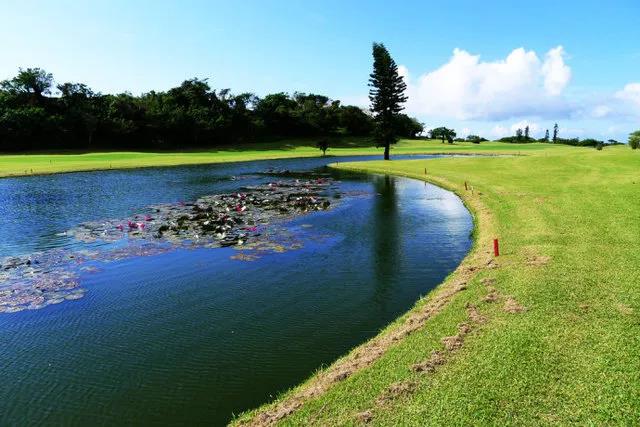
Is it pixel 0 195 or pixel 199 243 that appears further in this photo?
pixel 0 195

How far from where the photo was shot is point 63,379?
10656mm

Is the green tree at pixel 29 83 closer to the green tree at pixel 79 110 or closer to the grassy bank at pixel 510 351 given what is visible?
the green tree at pixel 79 110

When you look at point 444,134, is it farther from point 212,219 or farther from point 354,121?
point 212,219

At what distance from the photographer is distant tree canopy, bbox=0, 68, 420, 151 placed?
99.6 m

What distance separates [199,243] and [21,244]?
9.36 m

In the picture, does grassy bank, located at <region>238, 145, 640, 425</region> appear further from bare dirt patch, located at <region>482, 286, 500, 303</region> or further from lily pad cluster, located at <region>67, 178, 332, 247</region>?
lily pad cluster, located at <region>67, 178, 332, 247</region>

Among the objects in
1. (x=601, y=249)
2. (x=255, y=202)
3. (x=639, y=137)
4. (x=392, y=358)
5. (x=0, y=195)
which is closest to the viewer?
(x=392, y=358)

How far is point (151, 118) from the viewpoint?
4498 inches

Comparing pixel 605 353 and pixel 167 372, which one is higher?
pixel 605 353

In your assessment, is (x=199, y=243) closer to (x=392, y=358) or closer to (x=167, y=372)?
(x=167, y=372)

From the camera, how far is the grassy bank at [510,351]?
309 inches

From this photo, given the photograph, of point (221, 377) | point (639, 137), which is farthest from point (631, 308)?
point (639, 137)

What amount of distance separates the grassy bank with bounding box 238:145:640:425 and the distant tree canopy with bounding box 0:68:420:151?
4024 inches

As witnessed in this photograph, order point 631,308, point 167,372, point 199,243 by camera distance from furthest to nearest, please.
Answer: point 199,243 < point 631,308 < point 167,372
